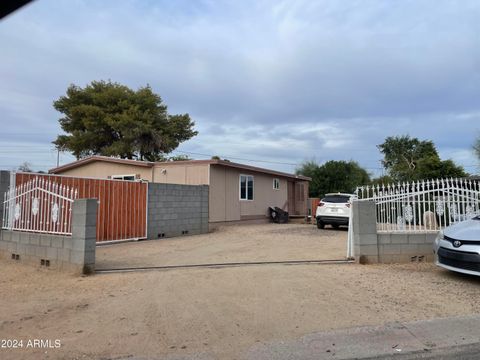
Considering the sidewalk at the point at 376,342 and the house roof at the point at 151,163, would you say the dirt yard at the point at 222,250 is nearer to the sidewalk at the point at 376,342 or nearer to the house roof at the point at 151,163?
the house roof at the point at 151,163

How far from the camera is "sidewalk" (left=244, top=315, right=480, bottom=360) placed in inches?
164

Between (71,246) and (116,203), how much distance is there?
201 inches

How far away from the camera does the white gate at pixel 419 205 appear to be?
29.2 ft

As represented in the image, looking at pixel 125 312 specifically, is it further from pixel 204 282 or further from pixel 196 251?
pixel 196 251

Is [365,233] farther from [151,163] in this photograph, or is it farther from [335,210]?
[151,163]

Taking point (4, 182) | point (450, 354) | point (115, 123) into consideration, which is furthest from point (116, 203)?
point (115, 123)

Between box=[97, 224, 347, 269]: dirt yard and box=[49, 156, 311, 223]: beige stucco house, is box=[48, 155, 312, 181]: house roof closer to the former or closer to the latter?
box=[49, 156, 311, 223]: beige stucco house

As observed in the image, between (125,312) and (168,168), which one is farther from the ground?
(168,168)

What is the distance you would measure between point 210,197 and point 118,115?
17.2 m

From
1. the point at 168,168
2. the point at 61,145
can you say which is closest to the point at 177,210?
the point at 168,168

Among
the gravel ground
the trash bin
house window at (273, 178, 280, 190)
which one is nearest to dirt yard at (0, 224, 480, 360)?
the gravel ground

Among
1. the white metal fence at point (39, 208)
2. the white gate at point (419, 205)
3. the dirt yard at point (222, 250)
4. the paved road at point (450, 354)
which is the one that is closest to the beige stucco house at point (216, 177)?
the dirt yard at point (222, 250)

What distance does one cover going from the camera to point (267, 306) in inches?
223

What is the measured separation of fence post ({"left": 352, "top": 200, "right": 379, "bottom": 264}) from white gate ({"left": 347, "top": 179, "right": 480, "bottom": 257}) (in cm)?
19
